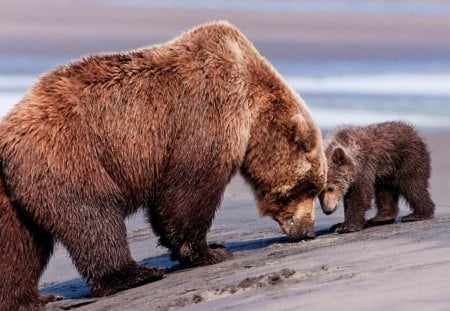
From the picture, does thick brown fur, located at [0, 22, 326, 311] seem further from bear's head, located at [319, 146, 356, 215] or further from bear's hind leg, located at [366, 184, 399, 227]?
bear's hind leg, located at [366, 184, 399, 227]

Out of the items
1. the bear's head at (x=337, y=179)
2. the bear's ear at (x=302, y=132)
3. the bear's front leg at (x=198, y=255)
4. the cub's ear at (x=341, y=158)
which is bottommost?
the bear's front leg at (x=198, y=255)

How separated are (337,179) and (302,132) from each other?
163cm

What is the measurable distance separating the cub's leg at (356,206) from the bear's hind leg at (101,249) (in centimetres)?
217

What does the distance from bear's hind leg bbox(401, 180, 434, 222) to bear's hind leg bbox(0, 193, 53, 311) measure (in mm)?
3389

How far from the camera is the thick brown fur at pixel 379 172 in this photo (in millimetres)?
9891

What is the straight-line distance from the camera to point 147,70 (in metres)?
8.07

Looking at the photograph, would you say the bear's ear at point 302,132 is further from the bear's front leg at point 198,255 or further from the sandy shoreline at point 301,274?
the bear's front leg at point 198,255

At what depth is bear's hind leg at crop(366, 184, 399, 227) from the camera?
9875 millimetres

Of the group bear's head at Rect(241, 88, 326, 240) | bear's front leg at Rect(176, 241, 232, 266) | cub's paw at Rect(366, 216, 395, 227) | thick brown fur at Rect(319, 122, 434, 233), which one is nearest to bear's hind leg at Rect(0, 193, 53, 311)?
bear's front leg at Rect(176, 241, 232, 266)

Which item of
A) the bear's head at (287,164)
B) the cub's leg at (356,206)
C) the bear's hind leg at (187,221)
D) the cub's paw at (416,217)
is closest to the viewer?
the bear's hind leg at (187,221)

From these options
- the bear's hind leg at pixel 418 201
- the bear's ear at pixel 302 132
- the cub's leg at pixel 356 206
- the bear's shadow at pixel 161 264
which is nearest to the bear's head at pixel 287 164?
the bear's ear at pixel 302 132

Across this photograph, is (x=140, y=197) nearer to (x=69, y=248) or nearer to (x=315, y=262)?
(x=69, y=248)

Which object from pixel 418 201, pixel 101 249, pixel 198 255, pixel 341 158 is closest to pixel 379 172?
pixel 341 158

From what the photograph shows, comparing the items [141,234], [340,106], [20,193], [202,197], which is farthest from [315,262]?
[340,106]
